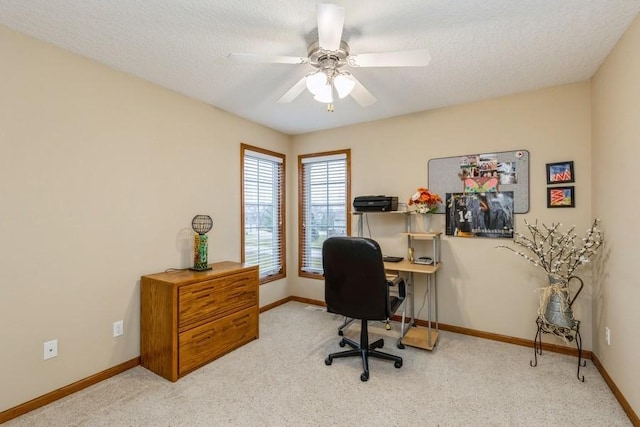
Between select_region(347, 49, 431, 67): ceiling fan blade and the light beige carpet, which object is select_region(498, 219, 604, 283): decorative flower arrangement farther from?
select_region(347, 49, 431, 67): ceiling fan blade

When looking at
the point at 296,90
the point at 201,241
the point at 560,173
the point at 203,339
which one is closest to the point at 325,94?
the point at 296,90

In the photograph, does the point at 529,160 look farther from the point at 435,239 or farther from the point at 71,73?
the point at 71,73

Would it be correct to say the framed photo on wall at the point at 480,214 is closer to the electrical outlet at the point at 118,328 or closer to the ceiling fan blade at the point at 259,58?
the ceiling fan blade at the point at 259,58

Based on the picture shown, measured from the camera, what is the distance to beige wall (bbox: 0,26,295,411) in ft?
6.42

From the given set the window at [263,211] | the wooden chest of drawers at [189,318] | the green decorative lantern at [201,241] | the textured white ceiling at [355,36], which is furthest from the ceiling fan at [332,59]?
the window at [263,211]

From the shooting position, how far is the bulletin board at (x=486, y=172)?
2934 millimetres

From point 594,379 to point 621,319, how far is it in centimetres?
61

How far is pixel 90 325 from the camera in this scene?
2320 mm

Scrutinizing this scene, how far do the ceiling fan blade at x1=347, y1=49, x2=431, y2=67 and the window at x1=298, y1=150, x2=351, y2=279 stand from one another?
2.10m

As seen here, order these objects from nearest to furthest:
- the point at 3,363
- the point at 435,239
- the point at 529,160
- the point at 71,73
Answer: the point at 3,363, the point at 71,73, the point at 529,160, the point at 435,239

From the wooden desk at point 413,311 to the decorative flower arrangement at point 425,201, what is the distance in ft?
1.83

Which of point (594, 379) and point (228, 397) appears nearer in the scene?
point (228, 397)

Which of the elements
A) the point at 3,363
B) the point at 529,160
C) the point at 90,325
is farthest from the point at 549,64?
the point at 3,363

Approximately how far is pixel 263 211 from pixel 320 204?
785 millimetres
